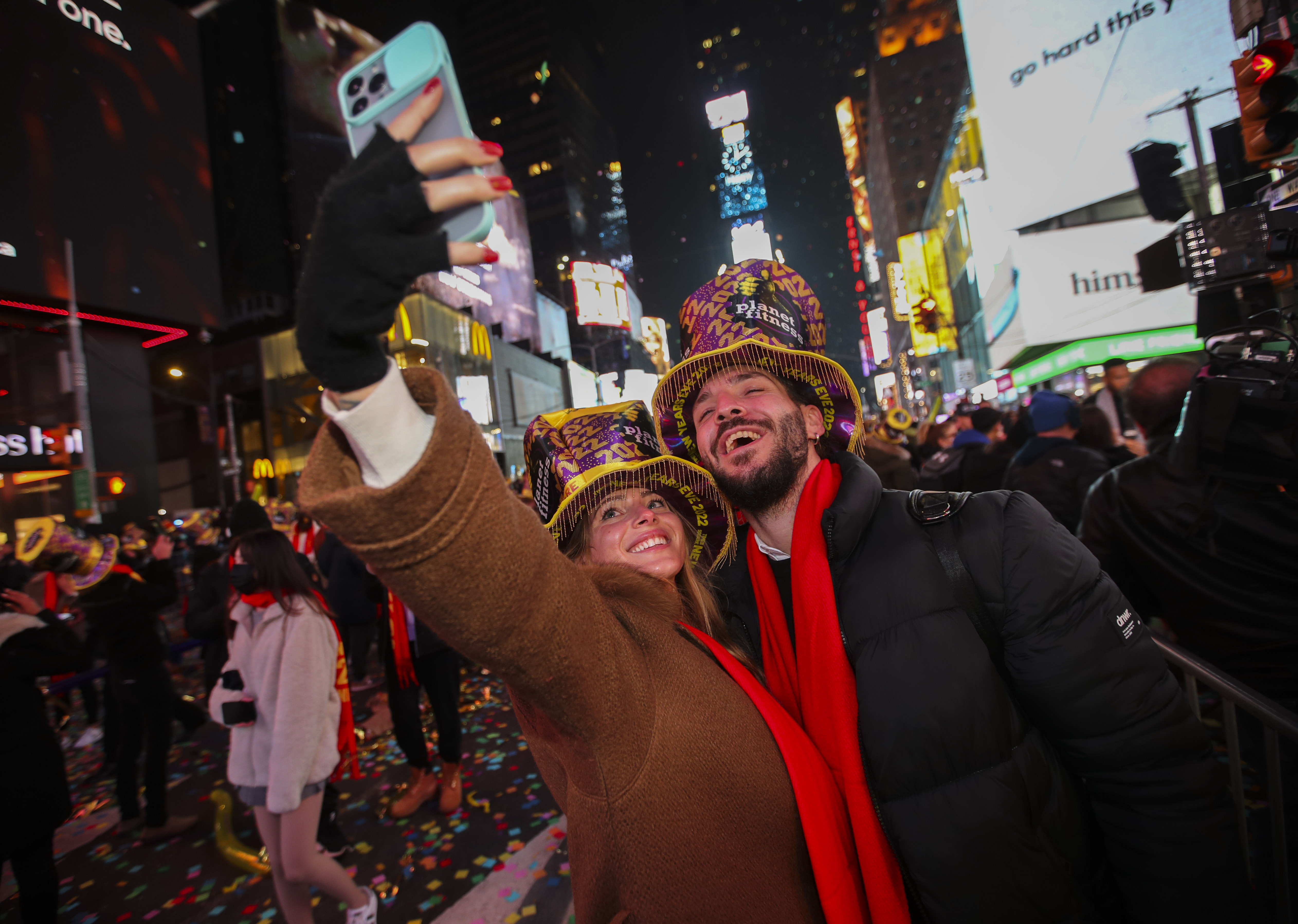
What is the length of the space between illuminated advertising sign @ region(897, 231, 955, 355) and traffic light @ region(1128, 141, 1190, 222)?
22.9m

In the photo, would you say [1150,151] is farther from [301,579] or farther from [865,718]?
[301,579]

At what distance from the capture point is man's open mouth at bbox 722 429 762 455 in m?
2.27

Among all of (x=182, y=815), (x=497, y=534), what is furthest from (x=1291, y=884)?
(x=182, y=815)

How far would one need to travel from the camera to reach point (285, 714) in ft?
10.7

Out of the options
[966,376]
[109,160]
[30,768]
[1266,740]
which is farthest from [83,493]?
[966,376]

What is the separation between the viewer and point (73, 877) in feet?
14.5

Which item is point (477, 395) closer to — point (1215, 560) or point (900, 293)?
point (900, 293)

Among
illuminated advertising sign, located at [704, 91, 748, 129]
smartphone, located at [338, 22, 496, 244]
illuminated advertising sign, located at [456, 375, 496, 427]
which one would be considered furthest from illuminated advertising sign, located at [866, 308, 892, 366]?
smartphone, located at [338, 22, 496, 244]

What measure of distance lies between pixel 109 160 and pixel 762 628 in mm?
24807

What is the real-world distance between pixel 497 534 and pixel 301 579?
10.4 feet

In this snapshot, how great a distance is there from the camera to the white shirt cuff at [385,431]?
3.04 feet

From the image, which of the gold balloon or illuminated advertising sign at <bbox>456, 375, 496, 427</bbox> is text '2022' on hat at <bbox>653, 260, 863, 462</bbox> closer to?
the gold balloon

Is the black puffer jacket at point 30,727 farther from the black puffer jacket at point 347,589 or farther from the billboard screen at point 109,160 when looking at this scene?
the billboard screen at point 109,160

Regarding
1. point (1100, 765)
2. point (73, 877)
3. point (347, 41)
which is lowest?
point (73, 877)
